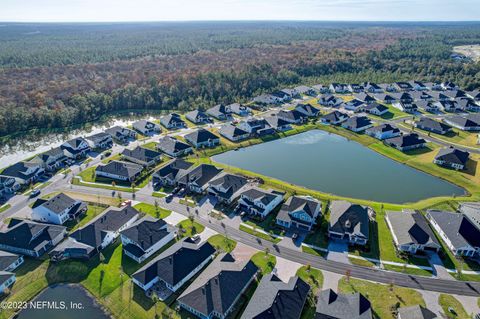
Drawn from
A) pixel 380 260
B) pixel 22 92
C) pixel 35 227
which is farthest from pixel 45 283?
pixel 22 92

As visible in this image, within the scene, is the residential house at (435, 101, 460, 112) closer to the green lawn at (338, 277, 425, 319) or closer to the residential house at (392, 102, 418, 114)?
the residential house at (392, 102, 418, 114)

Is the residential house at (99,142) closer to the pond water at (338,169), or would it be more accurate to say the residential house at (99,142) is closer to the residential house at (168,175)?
the residential house at (168,175)

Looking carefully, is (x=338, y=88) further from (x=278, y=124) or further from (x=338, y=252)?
(x=338, y=252)

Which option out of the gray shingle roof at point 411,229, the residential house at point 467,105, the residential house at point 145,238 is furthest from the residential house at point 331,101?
the residential house at point 145,238

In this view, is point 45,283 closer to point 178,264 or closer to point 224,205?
point 178,264

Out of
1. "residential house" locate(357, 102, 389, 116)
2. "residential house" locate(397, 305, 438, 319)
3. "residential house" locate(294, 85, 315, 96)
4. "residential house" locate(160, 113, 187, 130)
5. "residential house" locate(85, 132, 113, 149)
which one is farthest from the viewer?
"residential house" locate(294, 85, 315, 96)

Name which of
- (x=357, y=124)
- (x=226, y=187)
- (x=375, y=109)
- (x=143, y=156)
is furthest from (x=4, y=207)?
(x=375, y=109)

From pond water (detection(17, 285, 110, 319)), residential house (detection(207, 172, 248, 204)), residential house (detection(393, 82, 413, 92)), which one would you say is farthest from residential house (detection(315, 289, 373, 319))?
residential house (detection(393, 82, 413, 92))
